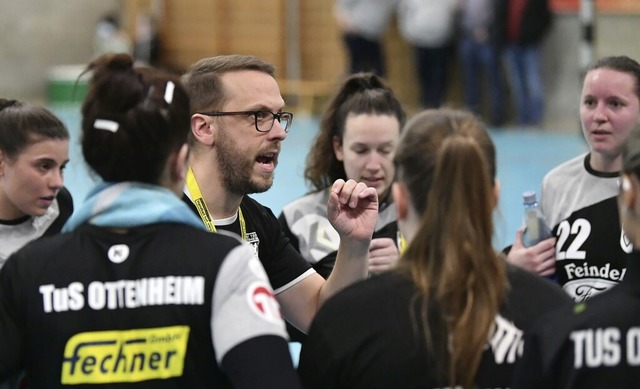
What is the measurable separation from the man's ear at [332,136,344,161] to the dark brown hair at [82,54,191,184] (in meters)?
2.21

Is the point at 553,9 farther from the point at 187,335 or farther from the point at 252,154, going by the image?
the point at 187,335

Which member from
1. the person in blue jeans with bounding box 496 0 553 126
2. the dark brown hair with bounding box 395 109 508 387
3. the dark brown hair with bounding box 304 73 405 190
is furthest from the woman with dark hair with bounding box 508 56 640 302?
the person in blue jeans with bounding box 496 0 553 126

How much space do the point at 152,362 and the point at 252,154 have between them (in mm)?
1399

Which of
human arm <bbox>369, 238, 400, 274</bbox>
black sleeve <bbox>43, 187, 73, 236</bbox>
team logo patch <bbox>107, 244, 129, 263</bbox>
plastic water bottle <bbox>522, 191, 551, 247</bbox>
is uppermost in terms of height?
team logo patch <bbox>107, 244, 129, 263</bbox>

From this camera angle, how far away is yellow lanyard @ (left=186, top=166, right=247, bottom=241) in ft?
12.2

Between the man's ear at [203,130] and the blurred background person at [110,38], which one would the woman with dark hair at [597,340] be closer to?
the man's ear at [203,130]

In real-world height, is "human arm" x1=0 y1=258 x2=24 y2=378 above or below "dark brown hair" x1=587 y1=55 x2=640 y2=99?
below

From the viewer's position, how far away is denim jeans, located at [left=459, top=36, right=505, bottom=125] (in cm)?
1524

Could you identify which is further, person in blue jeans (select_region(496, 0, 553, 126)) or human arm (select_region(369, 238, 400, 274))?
person in blue jeans (select_region(496, 0, 553, 126))

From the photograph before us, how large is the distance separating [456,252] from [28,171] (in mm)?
1938

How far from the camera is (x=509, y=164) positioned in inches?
506

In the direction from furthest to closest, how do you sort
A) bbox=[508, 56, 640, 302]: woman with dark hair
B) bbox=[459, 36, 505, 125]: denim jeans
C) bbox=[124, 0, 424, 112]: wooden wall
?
bbox=[124, 0, 424, 112]: wooden wall, bbox=[459, 36, 505, 125]: denim jeans, bbox=[508, 56, 640, 302]: woman with dark hair

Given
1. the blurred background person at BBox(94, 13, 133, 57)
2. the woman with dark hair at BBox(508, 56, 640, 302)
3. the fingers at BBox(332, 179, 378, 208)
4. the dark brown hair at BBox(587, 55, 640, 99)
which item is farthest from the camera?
the blurred background person at BBox(94, 13, 133, 57)

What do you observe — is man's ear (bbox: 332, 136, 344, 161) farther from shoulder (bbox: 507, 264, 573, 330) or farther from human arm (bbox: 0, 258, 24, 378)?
human arm (bbox: 0, 258, 24, 378)
